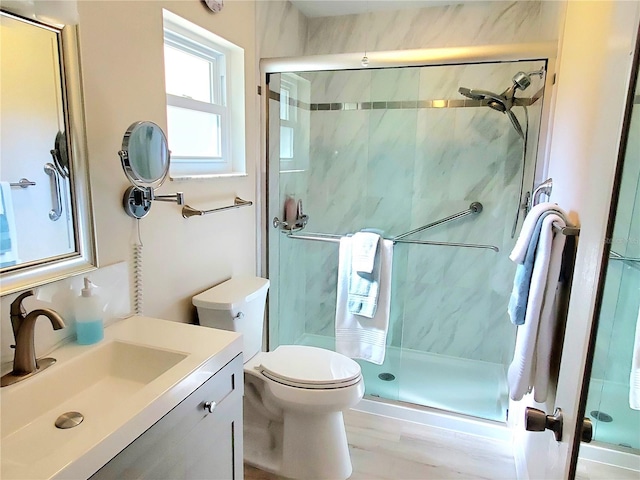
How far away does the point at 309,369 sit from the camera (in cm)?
184

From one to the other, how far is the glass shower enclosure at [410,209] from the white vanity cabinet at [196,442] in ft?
3.98

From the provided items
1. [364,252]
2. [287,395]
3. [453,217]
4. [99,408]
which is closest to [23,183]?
[99,408]

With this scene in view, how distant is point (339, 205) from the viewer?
2916 mm

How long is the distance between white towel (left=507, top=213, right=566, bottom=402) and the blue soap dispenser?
1363 mm

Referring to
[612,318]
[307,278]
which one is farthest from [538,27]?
[612,318]

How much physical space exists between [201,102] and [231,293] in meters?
0.90

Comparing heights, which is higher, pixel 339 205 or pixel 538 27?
pixel 538 27

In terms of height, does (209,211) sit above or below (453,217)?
above

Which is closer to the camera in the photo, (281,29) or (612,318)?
(612,318)

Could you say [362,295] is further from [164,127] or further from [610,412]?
[610,412]

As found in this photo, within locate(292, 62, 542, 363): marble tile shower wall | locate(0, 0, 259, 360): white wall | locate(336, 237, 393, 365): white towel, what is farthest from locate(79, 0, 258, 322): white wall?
locate(292, 62, 542, 363): marble tile shower wall

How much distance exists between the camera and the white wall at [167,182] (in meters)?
1.31

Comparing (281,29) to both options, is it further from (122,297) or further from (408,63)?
(122,297)

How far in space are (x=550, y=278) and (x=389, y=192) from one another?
162cm
